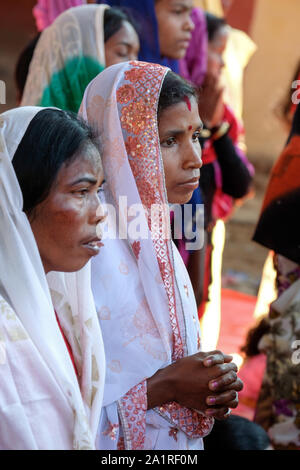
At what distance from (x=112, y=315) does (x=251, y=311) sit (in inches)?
138

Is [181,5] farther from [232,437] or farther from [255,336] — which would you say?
[232,437]

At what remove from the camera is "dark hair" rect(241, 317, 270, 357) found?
3344mm

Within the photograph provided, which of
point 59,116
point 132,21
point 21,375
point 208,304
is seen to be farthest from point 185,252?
point 21,375

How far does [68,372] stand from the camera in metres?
1.63

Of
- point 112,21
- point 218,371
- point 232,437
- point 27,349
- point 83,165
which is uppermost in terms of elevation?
point 83,165

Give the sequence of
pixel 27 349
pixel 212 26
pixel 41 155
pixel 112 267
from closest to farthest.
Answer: pixel 27 349 < pixel 41 155 < pixel 112 267 < pixel 212 26

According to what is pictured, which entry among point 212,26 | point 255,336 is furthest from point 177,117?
point 212,26

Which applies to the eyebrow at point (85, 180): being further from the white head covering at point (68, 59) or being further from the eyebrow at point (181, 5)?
the eyebrow at point (181, 5)

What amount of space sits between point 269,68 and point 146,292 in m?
7.60

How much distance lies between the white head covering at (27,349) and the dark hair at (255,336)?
1.73 m

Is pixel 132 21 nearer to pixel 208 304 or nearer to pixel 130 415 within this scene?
pixel 208 304

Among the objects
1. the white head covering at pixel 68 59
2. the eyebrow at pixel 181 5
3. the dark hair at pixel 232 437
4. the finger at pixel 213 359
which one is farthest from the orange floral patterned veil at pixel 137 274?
the eyebrow at pixel 181 5

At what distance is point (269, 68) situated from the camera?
916 cm

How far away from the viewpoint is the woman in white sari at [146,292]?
1.97 metres
